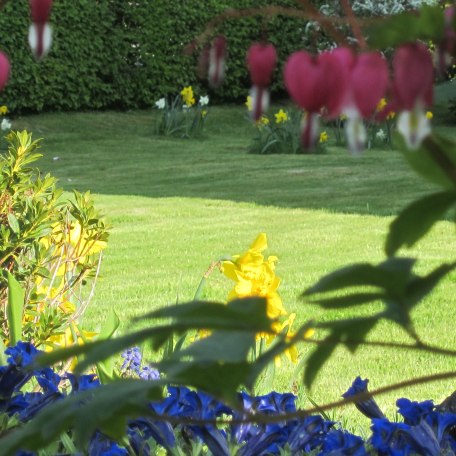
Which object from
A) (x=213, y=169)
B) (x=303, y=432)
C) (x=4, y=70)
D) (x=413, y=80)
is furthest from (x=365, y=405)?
(x=213, y=169)

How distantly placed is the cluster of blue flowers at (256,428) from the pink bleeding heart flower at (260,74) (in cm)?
79

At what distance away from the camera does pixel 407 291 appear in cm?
71

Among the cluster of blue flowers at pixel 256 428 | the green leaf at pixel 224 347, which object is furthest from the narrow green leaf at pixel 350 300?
the cluster of blue flowers at pixel 256 428

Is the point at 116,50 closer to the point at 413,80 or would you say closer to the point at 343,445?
the point at 343,445

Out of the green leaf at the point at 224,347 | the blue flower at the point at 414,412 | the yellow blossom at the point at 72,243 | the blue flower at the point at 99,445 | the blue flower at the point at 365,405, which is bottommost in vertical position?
the yellow blossom at the point at 72,243

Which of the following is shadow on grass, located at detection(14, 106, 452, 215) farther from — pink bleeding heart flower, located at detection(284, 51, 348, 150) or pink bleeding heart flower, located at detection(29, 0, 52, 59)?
pink bleeding heart flower, located at detection(284, 51, 348, 150)

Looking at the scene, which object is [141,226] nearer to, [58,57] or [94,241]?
[94,241]

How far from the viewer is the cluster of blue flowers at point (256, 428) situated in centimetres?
152

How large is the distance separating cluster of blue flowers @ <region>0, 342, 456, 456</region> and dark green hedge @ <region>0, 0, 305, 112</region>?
43.6ft

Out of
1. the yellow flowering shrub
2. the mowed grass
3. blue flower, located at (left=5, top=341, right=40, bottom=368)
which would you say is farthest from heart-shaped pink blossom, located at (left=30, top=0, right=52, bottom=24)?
the yellow flowering shrub

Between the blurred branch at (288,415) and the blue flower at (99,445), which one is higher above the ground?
the blurred branch at (288,415)

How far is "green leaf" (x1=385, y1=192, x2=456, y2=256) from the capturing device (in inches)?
28.9

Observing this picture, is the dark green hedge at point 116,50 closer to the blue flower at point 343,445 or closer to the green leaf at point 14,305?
the green leaf at point 14,305

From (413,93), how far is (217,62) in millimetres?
309
